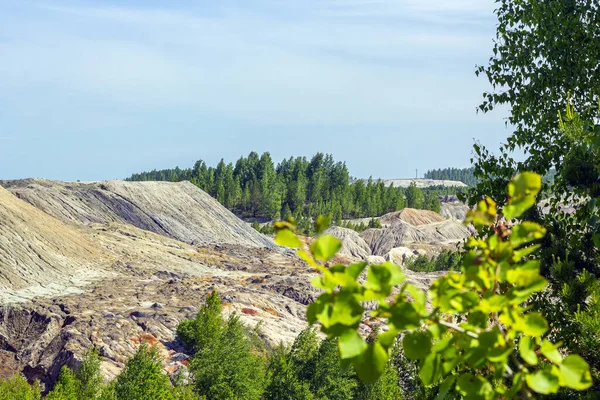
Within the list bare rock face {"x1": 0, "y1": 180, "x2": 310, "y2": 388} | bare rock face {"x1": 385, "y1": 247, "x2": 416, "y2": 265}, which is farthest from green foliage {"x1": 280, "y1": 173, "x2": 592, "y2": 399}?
bare rock face {"x1": 385, "y1": 247, "x2": 416, "y2": 265}

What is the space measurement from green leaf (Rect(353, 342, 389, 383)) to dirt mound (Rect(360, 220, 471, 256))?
67.8 meters

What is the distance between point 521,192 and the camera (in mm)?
1719

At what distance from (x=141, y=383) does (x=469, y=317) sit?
15.8 metres

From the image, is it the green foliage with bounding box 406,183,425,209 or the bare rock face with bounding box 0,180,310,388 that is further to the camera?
the green foliage with bounding box 406,183,425,209

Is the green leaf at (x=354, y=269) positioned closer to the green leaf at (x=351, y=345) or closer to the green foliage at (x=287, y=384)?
the green leaf at (x=351, y=345)

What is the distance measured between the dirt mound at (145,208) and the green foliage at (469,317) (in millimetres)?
53440

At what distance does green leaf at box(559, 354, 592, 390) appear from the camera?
156cm

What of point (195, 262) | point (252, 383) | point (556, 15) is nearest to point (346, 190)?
point (195, 262)

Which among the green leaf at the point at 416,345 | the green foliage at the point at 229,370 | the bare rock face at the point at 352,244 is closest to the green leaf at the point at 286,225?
the green leaf at the point at 416,345

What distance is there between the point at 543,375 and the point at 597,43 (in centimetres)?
628

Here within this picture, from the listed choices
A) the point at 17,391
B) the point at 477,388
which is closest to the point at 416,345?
the point at 477,388

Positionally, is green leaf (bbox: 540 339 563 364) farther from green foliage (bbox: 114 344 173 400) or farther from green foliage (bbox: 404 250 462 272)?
green foliage (bbox: 404 250 462 272)

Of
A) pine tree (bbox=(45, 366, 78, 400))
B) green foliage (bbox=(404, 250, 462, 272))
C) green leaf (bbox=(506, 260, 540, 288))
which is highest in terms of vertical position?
green leaf (bbox=(506, 260, 540, 288))

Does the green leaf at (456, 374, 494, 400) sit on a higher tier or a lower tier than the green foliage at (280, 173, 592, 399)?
lower
